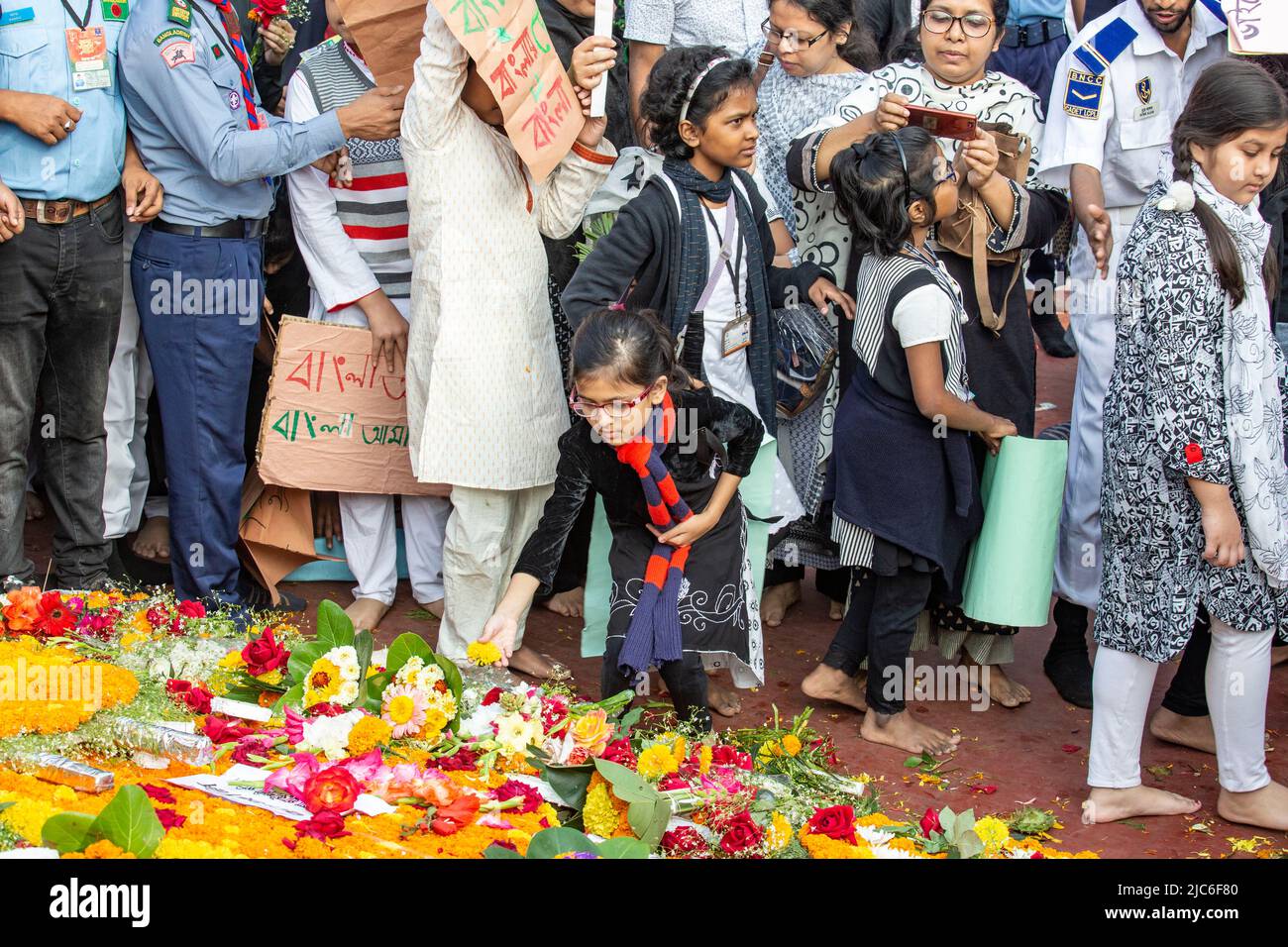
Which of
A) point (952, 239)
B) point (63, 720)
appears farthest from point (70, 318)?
point (952, 239)

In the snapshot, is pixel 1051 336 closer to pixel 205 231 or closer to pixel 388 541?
pixel 388 541

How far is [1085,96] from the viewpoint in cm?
476

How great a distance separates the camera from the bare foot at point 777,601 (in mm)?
5234

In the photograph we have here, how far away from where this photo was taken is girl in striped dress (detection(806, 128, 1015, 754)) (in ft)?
13.6

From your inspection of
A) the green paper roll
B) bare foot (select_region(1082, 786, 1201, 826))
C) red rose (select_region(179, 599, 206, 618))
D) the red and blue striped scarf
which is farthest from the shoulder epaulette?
red rose (select_region(179, 599, 206, 618))

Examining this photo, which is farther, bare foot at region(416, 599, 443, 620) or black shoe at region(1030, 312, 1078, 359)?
black shoe at region(1030, 312, 1078, 359)

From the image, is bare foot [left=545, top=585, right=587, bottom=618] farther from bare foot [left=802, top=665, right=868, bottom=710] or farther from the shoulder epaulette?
the shoulder epaulette

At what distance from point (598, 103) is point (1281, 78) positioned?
2.12 m

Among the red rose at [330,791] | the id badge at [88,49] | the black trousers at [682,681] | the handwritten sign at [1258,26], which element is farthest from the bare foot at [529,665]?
the handwritten sign at [1258,26]

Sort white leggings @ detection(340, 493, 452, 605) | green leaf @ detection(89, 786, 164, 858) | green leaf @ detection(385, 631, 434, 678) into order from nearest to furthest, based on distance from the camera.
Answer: green leaf @ detection(89, 786, 164, 858) → green leaf @ detection(385, 631, 434, 678) → white leggings @ detection(340, 493, 452, 605)

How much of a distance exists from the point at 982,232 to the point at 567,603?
79.0 inches

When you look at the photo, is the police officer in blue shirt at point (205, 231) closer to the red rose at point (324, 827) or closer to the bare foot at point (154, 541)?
the bare foot at point (154, 541)

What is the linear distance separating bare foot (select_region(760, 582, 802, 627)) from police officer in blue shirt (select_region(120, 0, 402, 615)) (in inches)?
71.9

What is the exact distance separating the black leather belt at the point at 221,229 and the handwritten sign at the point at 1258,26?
123 inches
